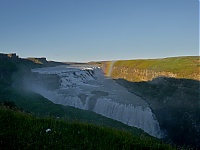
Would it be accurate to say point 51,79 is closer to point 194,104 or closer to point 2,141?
point 194,104

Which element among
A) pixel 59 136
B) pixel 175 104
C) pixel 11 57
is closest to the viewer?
pixel 59 136

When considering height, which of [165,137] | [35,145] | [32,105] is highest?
[35,145]

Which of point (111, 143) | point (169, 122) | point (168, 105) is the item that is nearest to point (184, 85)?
point (168, 105)

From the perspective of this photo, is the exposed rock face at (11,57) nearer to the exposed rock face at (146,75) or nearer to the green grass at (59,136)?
the exposed rock face at (146,75)

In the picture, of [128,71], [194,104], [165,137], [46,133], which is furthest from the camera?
[128,71]

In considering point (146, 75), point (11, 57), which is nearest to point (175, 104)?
point (146, 75)

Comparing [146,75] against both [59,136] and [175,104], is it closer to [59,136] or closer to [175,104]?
[175,104]

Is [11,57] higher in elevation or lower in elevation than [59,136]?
higher

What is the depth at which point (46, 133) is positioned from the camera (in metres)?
13.3

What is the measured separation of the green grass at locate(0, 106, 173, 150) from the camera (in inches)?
478

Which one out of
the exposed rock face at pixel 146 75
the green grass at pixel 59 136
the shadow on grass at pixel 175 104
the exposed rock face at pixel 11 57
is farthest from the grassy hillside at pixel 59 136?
the exposed rock face at pixel 11 57

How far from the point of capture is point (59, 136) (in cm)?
1309

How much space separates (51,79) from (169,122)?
57.4 metres

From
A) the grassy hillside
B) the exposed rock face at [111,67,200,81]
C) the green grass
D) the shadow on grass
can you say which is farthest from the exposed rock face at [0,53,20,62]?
the green grass
